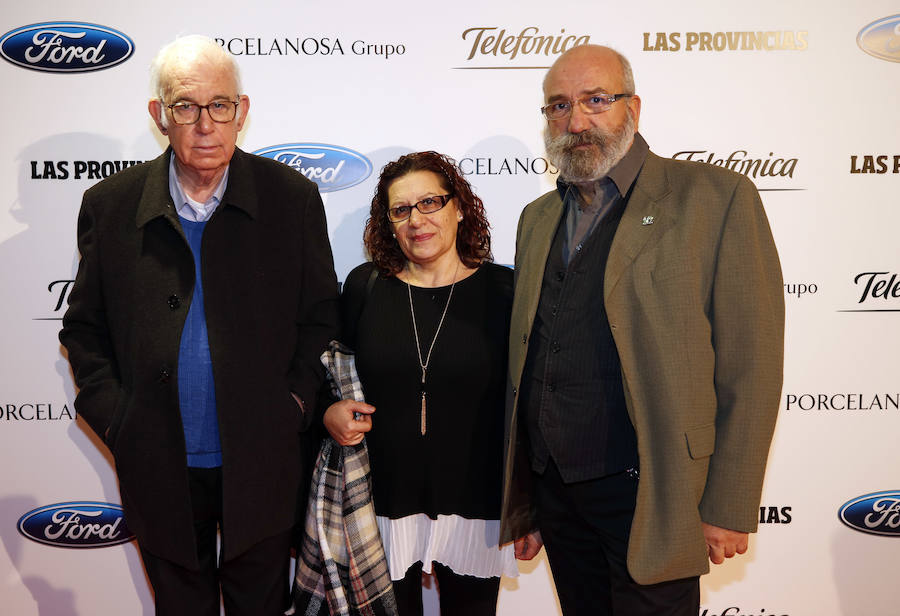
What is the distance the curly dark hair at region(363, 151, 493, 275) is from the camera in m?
2.43

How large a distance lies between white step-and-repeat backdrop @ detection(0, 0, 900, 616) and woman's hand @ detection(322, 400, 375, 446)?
3.58 ft

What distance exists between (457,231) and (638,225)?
0.80m

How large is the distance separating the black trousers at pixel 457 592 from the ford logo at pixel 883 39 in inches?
115

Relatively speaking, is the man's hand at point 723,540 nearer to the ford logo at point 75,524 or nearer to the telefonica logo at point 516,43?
the telefonica logo at point 516,43

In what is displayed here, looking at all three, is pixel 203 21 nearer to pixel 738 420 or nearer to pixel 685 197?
pixel 685 197

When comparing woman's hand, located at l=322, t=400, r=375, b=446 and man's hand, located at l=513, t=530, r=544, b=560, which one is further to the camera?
man's hand, located at l=513, t=530, r=544, b=560

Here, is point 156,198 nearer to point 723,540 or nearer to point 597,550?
point 597,550

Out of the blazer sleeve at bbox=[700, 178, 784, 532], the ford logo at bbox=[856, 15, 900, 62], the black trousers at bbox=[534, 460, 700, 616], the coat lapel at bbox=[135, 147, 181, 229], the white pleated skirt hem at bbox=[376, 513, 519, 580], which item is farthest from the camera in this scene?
the ford logo at bbox=[856, 15, 900, 62]

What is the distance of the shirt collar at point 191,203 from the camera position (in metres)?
2.09

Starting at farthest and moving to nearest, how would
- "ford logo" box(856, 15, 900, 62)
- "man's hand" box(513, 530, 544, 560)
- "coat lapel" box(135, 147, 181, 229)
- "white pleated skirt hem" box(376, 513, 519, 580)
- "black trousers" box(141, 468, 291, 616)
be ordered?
"ford logo" box(856, 15, 900, 62) < "man's hand" box(513, 530, 544, 560) < "white pleated skirt hem" box(376, 513, 519, 580) < "black trousers" box(141, 468, 291, 616) < "coat lapel" box(135, 147, 181, 229)

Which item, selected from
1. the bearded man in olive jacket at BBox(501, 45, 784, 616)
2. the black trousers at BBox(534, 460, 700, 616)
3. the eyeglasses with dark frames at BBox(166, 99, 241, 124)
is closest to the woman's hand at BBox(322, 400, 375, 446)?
the bearded man in olive jacket at BBox(501, 45, 784, 616)

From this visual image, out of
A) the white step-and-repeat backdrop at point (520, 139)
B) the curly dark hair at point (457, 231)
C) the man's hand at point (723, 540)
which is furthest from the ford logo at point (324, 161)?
the man's hand at point (723, 540)

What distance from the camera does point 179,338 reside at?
6.47ft

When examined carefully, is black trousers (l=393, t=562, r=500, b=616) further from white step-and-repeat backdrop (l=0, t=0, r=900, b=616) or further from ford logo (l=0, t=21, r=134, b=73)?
ford logo (l=0, t=21, r=134, b=73)
